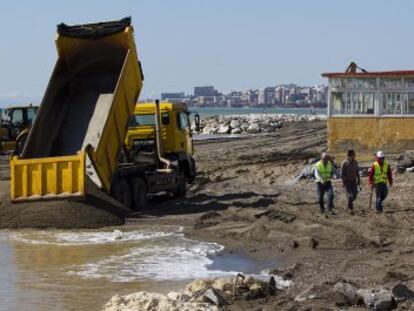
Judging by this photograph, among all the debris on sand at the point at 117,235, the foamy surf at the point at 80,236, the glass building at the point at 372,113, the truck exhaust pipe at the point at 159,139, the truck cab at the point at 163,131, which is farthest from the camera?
the glass building at the point at 372,113

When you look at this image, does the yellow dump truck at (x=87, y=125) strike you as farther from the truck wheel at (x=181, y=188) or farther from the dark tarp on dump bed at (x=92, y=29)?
the truck wheel at (x=181, y=188)

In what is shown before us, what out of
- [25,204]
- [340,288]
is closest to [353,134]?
[25,204]

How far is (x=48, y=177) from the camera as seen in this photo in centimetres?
1823

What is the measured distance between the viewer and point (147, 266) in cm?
1416

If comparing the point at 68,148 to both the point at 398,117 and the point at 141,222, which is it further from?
the point at 398,117

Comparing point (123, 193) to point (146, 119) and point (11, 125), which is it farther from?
point (11, 125)

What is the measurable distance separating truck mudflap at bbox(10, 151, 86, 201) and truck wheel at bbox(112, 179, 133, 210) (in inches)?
84.0

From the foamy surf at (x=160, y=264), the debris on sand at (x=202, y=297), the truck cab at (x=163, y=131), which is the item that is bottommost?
the foamy surf at (x=160, y=264)

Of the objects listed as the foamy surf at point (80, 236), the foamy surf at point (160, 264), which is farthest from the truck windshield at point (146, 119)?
the foamy surf at point (160, 264)

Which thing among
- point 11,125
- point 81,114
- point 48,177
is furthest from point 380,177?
point 11,125

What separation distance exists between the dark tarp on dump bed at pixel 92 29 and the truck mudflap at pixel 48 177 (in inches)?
138

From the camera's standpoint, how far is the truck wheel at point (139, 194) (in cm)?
2109

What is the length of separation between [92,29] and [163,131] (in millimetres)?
4034

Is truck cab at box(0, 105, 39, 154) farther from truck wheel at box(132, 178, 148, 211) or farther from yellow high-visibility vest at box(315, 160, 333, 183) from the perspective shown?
yellow high-visibility vest at box(315, 160, 333, 183)
